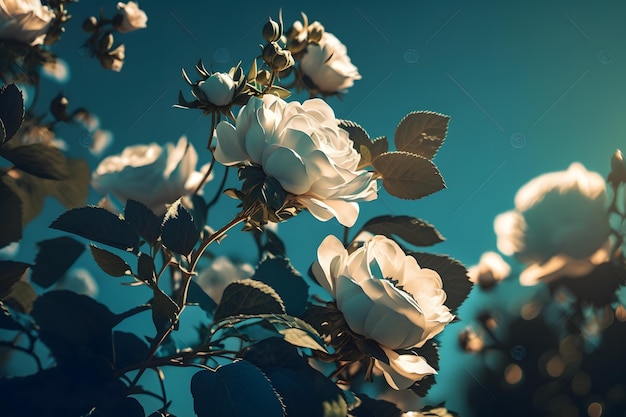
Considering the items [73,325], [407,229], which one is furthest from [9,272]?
[407,229]

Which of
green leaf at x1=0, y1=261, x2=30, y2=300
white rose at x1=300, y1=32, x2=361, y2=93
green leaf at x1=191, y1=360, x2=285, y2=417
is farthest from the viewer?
white rose at x1=300, y1=32, x2=361, y2=93

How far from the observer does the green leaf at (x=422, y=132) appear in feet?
1.58

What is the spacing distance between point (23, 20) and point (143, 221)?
246mm

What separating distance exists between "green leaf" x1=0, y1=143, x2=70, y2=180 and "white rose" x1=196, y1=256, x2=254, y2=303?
140 millimetres

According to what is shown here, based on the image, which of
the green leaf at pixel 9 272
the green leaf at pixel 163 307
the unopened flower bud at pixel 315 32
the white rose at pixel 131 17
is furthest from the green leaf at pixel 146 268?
the white rose at pixel 131 17

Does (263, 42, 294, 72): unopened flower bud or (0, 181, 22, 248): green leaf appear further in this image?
(0, 181, 22, 248): green leaf

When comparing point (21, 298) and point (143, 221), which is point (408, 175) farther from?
point (21, 298)

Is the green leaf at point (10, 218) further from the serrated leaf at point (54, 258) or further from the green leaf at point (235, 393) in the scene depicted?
the green leaf at point (235, 393)

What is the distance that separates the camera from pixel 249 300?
0.40 meters

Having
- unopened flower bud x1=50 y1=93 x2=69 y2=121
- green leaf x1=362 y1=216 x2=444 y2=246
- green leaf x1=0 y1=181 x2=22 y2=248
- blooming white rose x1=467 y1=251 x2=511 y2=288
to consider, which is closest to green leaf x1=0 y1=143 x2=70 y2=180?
green leaf x1=0 y1=181 x2=22 y2=248

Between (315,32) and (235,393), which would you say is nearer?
(235,393)

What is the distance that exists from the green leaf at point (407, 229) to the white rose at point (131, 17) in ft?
0.99

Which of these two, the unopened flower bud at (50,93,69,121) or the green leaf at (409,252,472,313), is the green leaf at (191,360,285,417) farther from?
the unopened flower bud at (50,93,69,121)

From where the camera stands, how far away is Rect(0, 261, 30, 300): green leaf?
44 cm
